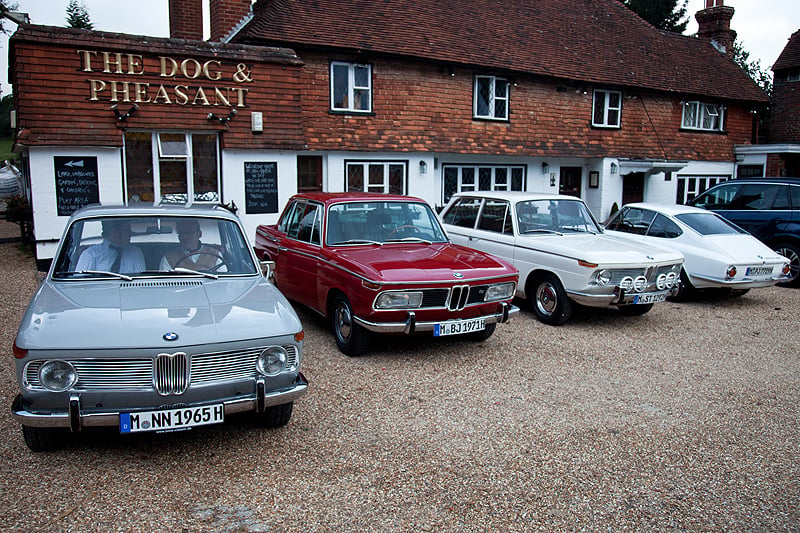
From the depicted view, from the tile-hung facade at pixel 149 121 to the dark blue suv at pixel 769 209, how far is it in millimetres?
9333

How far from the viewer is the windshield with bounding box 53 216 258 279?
16.1 ft

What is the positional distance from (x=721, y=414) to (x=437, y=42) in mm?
13914

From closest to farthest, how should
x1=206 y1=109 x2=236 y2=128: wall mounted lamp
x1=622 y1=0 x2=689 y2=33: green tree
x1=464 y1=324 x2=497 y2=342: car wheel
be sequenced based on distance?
x1=464 y1=324 x2=497 y2=342: car wheel < x1=206 y1=109 x2=236 y2=128: wall mounted lamp < x1=622 y1=0 x2=689 y2=33: green tree

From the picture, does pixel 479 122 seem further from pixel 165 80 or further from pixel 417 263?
pixel 417 263

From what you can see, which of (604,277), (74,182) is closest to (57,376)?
(604,277)

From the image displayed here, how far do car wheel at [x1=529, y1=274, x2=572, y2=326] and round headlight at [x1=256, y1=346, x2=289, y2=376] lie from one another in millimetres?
4857

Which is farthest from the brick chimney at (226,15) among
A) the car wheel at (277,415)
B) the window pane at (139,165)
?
the car wheel at (277,415)

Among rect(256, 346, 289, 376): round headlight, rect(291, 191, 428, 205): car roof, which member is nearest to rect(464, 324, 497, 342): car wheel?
rect(291, 191, 428, 205): car roof

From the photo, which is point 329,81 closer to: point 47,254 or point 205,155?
point 205,155

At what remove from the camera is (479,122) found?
694 inches

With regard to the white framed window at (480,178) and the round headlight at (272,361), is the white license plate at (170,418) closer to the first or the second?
the round headlight at (272,361)

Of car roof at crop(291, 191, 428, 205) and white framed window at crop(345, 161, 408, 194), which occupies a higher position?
white framed window at crop(345, 161, 408, 194)

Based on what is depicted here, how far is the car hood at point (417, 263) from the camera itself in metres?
6.20

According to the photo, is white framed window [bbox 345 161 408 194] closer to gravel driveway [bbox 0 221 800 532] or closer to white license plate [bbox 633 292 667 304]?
white license plate [bbox 633 292 667 304]
